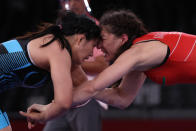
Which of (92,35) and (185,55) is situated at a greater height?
(92,35)

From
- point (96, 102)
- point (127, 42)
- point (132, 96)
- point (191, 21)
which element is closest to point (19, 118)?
point (96, 102)

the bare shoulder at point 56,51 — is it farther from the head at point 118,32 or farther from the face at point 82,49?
the head at point 118,32

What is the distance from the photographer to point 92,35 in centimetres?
204

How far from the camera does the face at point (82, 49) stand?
1999mm

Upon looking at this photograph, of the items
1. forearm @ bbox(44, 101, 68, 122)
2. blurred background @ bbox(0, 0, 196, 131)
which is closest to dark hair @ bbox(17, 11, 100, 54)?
forearm @ bbox(44, 101, 68, 122)

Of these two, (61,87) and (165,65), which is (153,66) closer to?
(165,65)

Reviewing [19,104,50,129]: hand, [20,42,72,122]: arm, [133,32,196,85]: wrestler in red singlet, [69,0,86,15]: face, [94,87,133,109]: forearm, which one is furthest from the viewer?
[69,0,86,15]: face

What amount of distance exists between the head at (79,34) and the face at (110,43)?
0.15m

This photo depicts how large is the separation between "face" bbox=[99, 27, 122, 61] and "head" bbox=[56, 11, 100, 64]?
152mm

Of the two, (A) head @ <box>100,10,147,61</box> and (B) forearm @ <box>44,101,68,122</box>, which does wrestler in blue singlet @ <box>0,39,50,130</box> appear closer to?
(B) forearm @ <box>44,101,68,122</box>

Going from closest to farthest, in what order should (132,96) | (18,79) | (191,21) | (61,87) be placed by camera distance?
(61,87), (18,79), (132,96), (191,21)

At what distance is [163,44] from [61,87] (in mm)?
688

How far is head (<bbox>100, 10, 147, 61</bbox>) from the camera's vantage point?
222 centimetres

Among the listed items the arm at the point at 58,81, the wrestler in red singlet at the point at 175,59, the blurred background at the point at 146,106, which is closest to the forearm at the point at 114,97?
the wrestler in red singlet at the point at 175,59
